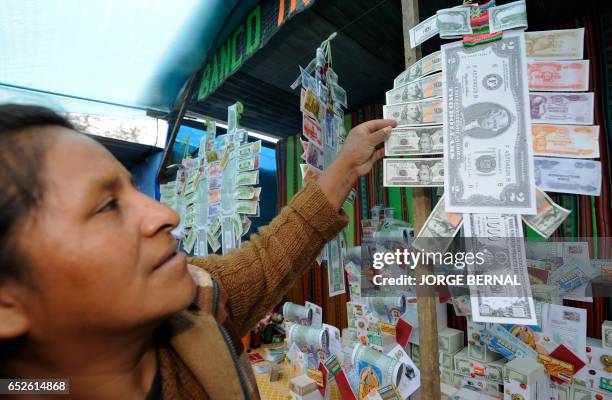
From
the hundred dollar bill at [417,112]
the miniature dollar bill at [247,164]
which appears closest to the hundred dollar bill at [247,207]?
the miniature dollar bill at [247,164]

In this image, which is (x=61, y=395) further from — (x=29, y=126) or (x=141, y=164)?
(x=141, y=164)

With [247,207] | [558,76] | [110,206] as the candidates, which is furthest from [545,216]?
[247,207]

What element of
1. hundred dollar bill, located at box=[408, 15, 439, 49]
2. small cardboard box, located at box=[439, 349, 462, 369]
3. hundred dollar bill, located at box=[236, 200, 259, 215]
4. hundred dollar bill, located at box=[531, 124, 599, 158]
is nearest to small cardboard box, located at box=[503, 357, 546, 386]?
small cardboard box, located at box=[439, 349, 462, 369]

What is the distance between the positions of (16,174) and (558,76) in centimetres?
118

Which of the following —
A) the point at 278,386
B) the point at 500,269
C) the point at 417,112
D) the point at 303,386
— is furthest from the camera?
the point at 278,386

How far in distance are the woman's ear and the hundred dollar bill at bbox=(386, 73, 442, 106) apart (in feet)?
3.18

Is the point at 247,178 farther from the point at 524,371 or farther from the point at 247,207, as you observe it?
the point at 524,371

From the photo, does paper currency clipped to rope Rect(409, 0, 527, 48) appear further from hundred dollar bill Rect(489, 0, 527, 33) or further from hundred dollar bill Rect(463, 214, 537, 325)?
hundred dollar bill Rect(463, 214, 537, 325)

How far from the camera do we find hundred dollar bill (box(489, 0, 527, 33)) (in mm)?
809

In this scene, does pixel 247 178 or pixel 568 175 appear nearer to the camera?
pixel 568 175

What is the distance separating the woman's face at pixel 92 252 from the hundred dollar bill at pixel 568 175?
0.93m

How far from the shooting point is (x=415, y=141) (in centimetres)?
91

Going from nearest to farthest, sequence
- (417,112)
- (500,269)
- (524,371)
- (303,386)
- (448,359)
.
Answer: (500,269) < (417,112) < (524,371) < (448,359) < (303,386)

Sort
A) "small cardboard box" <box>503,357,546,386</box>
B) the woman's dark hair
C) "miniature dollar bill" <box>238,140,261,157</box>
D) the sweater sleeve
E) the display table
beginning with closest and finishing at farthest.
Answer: the woman's dark hair → the sweater sleeve → "small cardboard box" <box>503,357,546,386</box> → "miniature dollar bill" <box>238,140,261,157</box> → the display table
